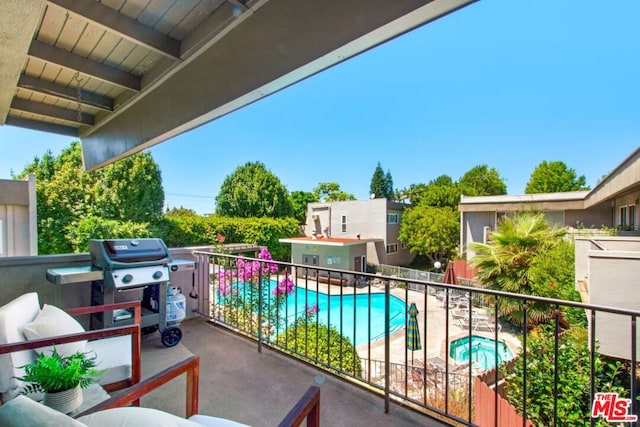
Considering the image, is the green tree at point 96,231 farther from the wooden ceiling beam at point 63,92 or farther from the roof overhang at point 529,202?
the roof overhang at point 529,202

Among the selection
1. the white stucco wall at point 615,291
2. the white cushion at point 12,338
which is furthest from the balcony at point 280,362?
the white cushion at point 12,338

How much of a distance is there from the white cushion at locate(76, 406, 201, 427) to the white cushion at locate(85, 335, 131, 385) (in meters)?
1.11

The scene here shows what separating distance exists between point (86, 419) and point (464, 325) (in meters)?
10.1

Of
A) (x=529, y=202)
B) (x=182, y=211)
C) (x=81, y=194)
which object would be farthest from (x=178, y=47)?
(x=182, y=211)

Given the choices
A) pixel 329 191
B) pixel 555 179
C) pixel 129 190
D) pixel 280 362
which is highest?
pixel 555 179

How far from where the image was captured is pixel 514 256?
827cm

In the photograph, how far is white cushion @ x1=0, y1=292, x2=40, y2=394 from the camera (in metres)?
1.46

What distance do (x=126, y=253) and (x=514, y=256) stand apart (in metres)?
8.90

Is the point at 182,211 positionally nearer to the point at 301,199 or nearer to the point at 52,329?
the point at 301,199

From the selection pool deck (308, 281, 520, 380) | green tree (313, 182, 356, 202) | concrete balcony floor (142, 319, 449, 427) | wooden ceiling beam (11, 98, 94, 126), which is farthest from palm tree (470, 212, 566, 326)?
green tree (313, 182, 356, 202)

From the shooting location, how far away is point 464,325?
9211mm

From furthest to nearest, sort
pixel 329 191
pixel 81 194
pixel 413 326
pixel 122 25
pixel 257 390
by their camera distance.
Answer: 1. pixel 329 191
2. pixel 81 194
3. pixel 413 326
4. pixel 257 390
5. pixel 122 25

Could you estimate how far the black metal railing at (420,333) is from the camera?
1.80 metres

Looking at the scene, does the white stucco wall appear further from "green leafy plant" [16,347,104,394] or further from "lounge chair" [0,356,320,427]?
"green leafy plant" [16,347,104,394]
